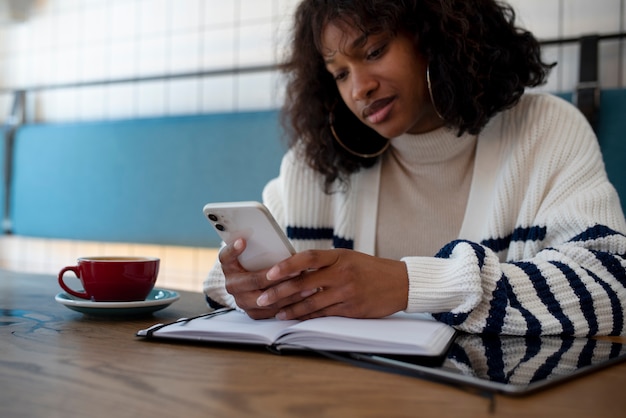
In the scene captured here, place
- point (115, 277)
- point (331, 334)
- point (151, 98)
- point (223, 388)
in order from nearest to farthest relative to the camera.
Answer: point (223, 388) → point (331, 334) → point (115, 277) → point (151, 98)

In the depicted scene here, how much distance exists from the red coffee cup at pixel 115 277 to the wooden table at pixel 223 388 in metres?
0.17

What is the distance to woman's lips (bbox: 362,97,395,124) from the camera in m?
1.13

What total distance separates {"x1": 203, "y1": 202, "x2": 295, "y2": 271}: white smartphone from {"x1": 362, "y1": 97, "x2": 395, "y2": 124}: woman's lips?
1.42 feet

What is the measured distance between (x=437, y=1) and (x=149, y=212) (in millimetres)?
1508

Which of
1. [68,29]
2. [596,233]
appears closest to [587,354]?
[596,233]

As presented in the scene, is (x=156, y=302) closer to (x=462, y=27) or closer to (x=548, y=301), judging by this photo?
(x=548, y=301)

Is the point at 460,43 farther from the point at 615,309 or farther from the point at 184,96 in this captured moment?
the point at 184,96

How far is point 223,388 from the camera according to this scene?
1.65 feet

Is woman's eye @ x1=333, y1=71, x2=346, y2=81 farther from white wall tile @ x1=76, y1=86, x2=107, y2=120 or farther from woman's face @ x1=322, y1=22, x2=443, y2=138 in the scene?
white wall tile @ x1=76, y1=86, x2=107, y2=120

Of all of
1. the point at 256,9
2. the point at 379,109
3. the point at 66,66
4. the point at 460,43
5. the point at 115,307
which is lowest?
the point at 115,307

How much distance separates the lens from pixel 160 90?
2.63 metres

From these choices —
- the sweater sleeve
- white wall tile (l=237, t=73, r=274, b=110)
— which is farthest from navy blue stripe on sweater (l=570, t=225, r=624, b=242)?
white wall tile (l=237, t=73, r=274, b=110)

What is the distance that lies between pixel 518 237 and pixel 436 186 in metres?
0.23

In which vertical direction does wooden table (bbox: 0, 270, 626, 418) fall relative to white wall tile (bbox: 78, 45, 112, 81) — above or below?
below
